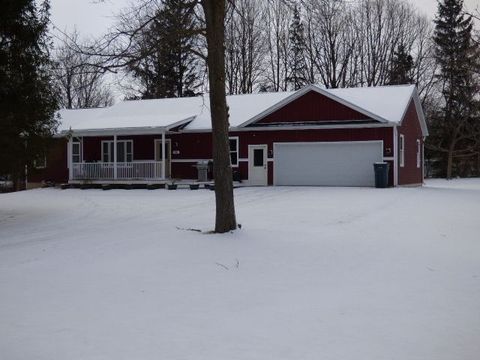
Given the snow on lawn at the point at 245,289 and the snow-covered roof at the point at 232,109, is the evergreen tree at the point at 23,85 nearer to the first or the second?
the snow on lawn at the point at 245,289

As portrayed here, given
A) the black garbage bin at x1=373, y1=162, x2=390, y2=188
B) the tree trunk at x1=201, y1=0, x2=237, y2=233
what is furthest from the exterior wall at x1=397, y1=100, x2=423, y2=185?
the tree trunk at x1=201, y1=0, x2=237, y2=233

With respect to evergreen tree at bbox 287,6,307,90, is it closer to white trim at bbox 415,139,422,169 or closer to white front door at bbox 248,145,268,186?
white trim at bbox 415,139,422,169

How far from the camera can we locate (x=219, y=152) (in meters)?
11.2

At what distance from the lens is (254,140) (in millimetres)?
28000

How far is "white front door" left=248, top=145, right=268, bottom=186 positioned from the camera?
28000mm

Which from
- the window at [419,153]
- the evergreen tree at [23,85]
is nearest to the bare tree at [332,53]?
the window at [419,153]

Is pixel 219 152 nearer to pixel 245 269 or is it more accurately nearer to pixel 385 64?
pixel 245 269

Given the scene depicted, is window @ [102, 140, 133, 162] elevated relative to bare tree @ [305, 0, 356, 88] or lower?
lower

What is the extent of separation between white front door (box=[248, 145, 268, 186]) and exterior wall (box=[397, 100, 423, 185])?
6.59 metres

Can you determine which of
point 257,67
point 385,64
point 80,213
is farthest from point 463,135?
point 80,213

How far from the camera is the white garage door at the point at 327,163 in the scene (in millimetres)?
25891

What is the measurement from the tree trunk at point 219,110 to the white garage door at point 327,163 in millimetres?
15839

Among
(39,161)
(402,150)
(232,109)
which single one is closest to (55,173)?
(232,109)

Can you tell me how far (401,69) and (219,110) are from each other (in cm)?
3874
